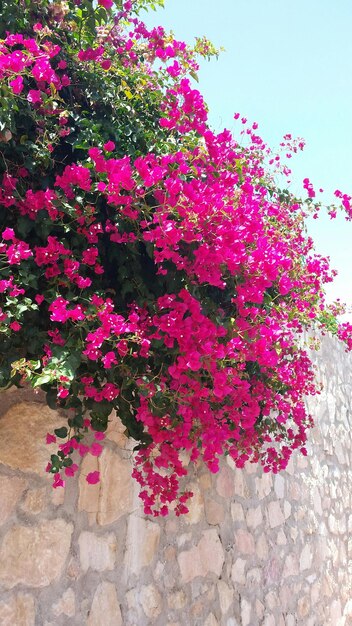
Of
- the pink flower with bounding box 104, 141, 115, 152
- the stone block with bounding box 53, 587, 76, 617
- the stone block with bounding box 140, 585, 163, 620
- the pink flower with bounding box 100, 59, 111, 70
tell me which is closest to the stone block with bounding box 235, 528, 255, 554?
the stone block with bounding box 140, 585, 163, 620

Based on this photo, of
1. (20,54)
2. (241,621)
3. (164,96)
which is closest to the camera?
(20,54)

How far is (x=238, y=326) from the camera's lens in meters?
1.90

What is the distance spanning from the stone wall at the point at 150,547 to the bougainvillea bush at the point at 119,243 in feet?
0.47

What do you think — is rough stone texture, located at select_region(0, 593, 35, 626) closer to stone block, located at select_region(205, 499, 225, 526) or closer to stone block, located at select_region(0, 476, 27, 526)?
stone block, located at select_region(0, 476, 27, 526)

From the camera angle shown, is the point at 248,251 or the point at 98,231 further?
the point at 248,251

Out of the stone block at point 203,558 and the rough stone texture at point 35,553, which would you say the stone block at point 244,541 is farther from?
the rough stone texture at point 35,553

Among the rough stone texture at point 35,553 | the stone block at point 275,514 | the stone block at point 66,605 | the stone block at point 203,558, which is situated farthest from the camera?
the stone block at point 275,514

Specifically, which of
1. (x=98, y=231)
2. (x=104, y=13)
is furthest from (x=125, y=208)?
(x=104, y=13)

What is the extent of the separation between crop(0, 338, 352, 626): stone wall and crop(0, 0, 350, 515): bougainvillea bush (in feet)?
0.47

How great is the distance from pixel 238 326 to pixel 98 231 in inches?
21.7

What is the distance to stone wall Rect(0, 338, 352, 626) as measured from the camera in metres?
1.79

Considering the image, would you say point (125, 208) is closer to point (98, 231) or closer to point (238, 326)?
point (98, 231)

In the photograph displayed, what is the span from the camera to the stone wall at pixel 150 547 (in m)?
1.79

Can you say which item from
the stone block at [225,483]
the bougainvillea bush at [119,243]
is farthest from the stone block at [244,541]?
the bougainvillea bush at [119,243]
